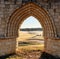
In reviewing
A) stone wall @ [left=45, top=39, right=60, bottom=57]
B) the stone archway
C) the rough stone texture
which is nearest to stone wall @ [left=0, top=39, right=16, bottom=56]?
the rough stone texture

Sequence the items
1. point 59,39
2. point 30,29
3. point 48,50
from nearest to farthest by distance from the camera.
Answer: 1. point 59,39
2. point 48,50
3. point 30,29

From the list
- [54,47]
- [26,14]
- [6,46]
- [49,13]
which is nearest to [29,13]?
[26,14]

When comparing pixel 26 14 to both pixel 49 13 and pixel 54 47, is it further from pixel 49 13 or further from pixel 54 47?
pixel 54 47

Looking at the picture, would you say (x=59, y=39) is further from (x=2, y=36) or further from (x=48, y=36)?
(x=2, y=36)

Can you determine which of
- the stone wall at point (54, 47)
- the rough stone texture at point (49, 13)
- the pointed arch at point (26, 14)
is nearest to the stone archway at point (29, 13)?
the pointed arch at point (26, 14)

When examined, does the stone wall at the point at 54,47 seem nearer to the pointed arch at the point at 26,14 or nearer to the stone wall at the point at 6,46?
the pointed arch at the point at 26,14

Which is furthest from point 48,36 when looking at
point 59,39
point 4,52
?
point 4,52

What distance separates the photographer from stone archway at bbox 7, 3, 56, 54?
15.3m

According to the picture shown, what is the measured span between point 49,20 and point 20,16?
2484 millimetres

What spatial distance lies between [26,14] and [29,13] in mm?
267

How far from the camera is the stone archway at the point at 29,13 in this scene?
15.3 meters

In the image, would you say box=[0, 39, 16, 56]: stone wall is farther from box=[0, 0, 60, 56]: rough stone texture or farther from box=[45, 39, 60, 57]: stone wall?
box=[45, 39, 60, 57]: stone wall

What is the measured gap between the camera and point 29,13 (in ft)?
54.2

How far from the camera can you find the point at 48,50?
629 inches
